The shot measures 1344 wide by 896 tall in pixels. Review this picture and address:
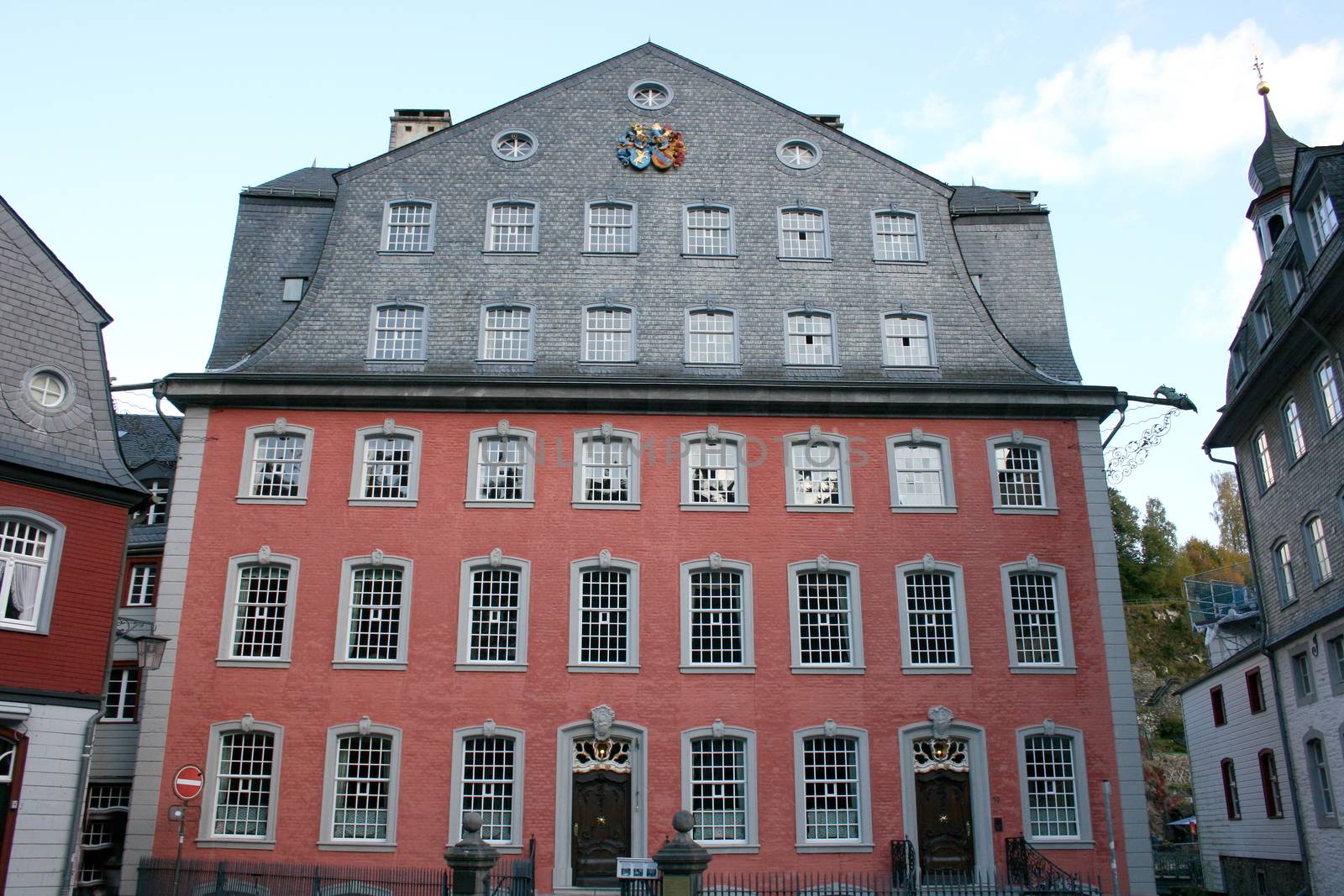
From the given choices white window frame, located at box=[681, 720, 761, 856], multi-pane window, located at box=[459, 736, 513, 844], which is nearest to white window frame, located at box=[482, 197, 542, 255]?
multi-pane window, located at box=[459, 736, 513, 844]

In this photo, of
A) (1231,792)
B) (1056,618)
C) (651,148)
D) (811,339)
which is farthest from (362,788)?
(1231,792)

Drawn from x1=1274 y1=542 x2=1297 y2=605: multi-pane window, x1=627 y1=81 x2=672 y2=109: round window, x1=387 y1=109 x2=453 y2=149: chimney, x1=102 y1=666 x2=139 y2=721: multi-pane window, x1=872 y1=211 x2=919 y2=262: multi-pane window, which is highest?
x1=387 y1=109 x2=453 y2=149: chimney

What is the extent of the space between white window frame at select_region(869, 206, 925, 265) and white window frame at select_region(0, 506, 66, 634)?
1903 cm

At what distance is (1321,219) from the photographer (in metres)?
23.4

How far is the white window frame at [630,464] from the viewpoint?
79.1ft

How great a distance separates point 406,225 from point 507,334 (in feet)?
14.1

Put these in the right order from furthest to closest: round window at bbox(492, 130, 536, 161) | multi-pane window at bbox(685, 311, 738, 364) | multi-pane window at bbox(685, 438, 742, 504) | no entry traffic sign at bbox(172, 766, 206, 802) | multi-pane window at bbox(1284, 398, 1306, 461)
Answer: round window at bbox(492, 130, 536, 161) < multi-pane window at bbox(685, 311, 738, 364) < multi-pane window at bbox(1284, 398, 1306, 461) < multi-pane window at bbox(685, 438, 742, 504) < no entry traffic sign at bbox(172, 766, 206, 802)

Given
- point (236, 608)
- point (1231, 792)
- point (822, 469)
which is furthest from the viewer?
point (1231, 792)

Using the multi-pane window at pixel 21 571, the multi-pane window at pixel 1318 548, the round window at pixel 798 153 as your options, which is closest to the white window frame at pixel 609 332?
the round window at pixel 798 153

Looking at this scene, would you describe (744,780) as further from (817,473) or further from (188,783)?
(188,783)

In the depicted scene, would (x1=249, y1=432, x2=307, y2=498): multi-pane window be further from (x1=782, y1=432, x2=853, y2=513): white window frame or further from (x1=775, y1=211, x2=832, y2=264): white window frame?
(x1=775, y1=211, x2=832, y2=264): white window frame

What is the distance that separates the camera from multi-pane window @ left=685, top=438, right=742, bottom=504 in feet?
80.2

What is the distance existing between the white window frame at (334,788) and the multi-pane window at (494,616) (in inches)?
91.4

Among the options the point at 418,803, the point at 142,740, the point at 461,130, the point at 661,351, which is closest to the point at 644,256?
the point at 661,351
